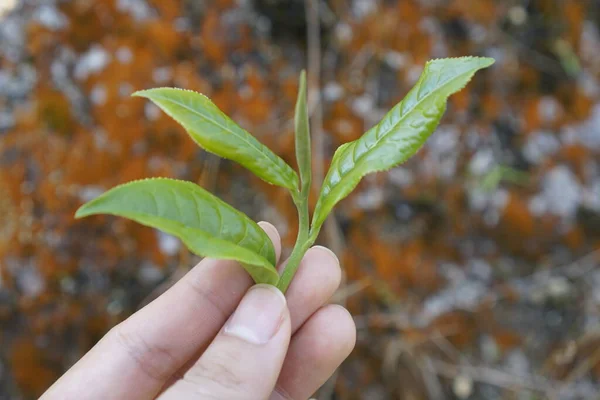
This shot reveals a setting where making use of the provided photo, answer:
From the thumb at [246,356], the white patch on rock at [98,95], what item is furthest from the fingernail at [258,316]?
the white patch on rock at [98,95]

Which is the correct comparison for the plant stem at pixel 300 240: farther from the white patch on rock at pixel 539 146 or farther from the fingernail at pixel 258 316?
the white patch on rock at pixel 539 146

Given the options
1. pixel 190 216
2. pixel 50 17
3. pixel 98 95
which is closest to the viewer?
pixel 190 216

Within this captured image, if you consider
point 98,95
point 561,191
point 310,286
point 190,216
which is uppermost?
point 190,216

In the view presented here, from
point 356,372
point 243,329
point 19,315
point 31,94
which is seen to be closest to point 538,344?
point 356,372

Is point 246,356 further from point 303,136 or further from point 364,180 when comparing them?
point 364,180

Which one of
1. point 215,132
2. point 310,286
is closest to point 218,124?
point 215,132
